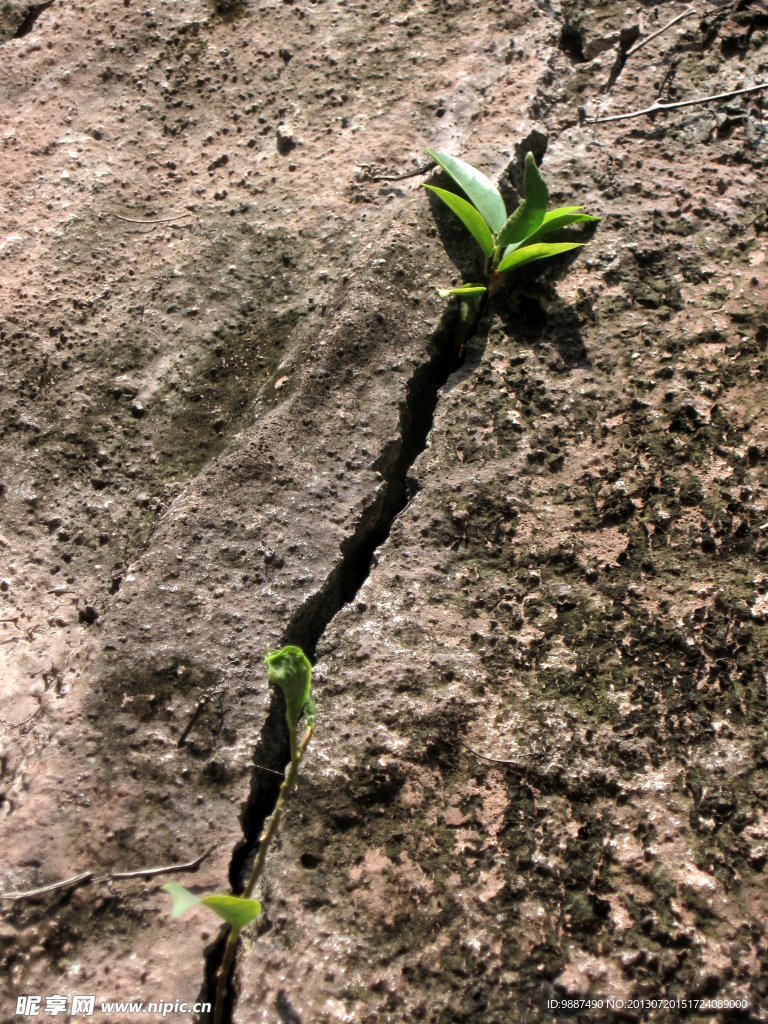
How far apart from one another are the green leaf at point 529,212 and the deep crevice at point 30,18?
140 cm

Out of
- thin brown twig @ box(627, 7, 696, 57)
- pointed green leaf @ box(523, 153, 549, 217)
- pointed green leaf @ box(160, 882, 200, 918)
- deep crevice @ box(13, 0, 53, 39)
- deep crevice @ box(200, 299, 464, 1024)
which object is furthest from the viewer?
deep crevice @ box(13, 0, 53, 39)

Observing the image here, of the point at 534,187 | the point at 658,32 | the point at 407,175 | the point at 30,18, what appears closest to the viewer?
the point at 534,187

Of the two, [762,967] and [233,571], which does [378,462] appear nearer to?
[233,571]

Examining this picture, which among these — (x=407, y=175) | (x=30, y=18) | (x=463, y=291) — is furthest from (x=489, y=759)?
(x=30, y=18)

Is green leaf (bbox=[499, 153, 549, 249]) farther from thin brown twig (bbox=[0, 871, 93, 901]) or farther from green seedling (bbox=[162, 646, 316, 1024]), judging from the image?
thin brown twig (bbox=[0, 871, 93, 901])

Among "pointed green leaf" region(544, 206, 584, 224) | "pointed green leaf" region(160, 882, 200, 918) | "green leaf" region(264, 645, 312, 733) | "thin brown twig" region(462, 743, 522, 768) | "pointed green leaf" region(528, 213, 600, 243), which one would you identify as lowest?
"thin brown twig" region(462, 743, 522, 768)

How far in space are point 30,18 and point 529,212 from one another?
58.1 inches

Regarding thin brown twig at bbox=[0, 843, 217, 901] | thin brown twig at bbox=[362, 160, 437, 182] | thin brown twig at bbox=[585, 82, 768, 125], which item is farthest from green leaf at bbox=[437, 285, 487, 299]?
thin brown twig at bbox=[0, 843, 217, 901]

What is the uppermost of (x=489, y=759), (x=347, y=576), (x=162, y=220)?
(x=162, y=220)

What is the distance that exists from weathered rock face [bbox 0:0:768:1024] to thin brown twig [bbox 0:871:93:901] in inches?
0.5

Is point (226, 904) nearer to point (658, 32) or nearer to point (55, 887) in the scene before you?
point (55, 887)

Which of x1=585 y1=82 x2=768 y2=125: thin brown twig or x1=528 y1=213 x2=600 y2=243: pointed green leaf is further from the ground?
x1=528 y1=213 x2=600 y2=243: pointed green leaf

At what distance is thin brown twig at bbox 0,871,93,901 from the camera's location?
1.02m

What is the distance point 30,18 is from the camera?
203cm
